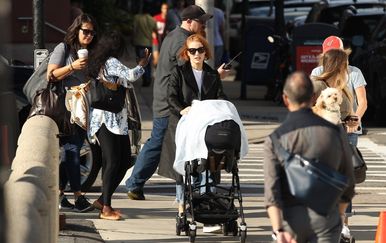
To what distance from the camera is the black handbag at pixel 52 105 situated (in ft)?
32.3

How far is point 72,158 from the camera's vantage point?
10484 mm

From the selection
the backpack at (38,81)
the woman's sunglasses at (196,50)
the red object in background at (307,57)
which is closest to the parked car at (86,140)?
the backpack at (38,81)

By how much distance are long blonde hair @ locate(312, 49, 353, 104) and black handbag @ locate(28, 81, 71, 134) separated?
2.21m

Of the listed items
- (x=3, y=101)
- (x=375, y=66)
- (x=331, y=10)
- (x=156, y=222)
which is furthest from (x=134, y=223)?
(x=331, y=10)

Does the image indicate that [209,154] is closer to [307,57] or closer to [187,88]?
[187,88]

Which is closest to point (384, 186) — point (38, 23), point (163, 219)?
point (163, 219)

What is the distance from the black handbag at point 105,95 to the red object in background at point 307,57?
11.3m

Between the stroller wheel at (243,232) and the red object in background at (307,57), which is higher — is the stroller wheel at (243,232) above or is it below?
above

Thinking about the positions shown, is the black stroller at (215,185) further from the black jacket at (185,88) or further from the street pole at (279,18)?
the street pole at (279,18)

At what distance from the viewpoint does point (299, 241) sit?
6.34 meters

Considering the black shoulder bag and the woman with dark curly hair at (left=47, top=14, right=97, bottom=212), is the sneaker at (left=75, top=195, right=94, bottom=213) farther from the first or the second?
the black shoulder bag

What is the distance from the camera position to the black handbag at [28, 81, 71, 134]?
9852 mm

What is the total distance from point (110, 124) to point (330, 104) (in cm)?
243

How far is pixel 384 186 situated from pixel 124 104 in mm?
4048
